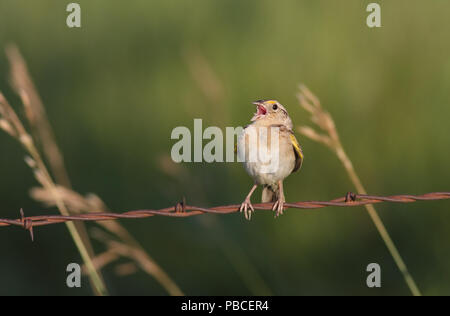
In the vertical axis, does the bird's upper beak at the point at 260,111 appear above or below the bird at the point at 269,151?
above

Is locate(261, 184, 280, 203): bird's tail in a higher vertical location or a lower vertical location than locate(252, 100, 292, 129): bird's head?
lower

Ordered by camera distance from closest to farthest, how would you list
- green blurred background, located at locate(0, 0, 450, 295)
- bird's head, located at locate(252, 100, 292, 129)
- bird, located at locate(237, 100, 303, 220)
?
bird, located at locate(237, 100, 303, 220) → bird's head, located at locate(252, 100, 292, 129) → green blurred background, located at locate(0, 0, 450, 295)

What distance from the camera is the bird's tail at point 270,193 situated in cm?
440

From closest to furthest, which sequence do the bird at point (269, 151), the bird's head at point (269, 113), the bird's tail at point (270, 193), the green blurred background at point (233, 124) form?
the bird at point (269, 151) → the bird's head at point (269, 113) → the bird's tail at point (270, 193) → the green blurred background at point (233, 124)

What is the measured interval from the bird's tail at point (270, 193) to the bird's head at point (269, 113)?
428 millimetres

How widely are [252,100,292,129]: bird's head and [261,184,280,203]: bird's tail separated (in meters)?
0.43

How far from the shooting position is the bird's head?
168 inches

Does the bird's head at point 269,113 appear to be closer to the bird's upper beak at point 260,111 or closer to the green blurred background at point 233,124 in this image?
the bird's upper beak at point 260,111

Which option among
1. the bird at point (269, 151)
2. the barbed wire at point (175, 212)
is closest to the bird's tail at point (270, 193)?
the bird at point (269, 151)

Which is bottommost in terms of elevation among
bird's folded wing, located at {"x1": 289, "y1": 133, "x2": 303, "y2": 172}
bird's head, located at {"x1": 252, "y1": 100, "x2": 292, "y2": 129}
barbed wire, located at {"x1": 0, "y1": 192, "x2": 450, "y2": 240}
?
barbed wire, located at {"x1": 0, "y1": 192, "x2": 450, "y2": 240}

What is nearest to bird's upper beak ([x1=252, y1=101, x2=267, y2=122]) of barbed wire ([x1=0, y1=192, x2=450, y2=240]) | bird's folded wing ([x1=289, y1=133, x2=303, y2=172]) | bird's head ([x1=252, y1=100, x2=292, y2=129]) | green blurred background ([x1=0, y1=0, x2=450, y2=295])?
bird's head ([x1=252, y1=100, x2=292, y2=129])

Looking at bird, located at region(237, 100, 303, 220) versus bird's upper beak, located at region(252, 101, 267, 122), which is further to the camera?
bird's upper beak, located at region(252, 101, 267, 122)

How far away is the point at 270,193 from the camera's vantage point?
444cm

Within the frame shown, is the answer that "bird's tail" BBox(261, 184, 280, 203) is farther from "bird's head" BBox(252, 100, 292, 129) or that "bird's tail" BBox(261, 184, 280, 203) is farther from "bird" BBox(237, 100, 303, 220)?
"bird's head" BBox(252, 100, 292, 129)
